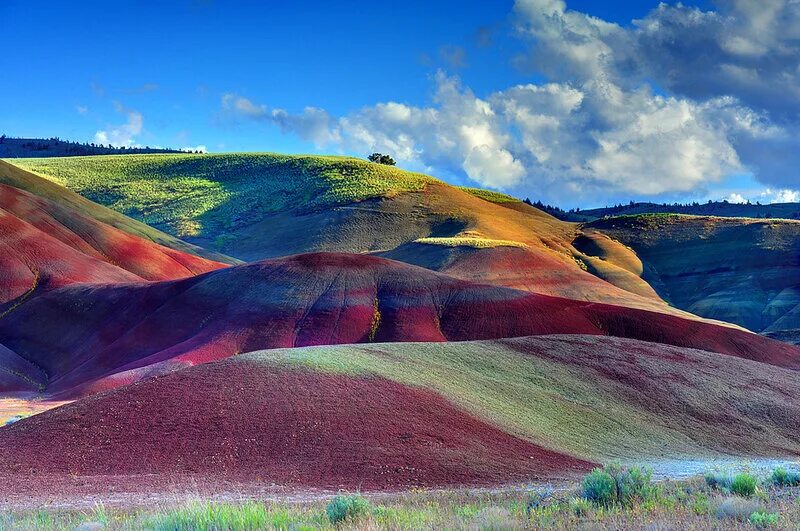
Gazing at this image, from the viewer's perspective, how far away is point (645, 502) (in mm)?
14586

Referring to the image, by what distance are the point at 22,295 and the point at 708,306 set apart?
93.3 meters

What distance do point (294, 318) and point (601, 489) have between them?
4735 centimetres

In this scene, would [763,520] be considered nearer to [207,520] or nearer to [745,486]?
[745,486]

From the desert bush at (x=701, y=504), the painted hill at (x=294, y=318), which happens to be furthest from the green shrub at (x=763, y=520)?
the painted hill at (x=294, y=318)

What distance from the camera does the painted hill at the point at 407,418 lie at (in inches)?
989

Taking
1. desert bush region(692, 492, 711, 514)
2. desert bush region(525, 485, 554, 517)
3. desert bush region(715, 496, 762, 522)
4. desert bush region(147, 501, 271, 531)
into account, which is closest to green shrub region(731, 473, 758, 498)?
desert bush region(692, 492, 711, 514)

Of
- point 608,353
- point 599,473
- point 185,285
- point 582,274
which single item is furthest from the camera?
point 582,274

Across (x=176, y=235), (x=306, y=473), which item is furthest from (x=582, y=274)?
(x=306, y=473)

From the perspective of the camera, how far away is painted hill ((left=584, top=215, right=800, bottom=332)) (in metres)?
118

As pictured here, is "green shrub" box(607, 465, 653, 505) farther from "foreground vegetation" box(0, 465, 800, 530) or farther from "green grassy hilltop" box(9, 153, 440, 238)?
"green grassy hilltop" box(9, 153, 440, 238)

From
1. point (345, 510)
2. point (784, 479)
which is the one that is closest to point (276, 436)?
point (345, 510)

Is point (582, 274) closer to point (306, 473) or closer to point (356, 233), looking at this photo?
point (356, 233)

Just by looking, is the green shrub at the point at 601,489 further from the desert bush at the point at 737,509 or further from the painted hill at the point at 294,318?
the painted hill at the point at 294,318

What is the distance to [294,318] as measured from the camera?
6141 cm
